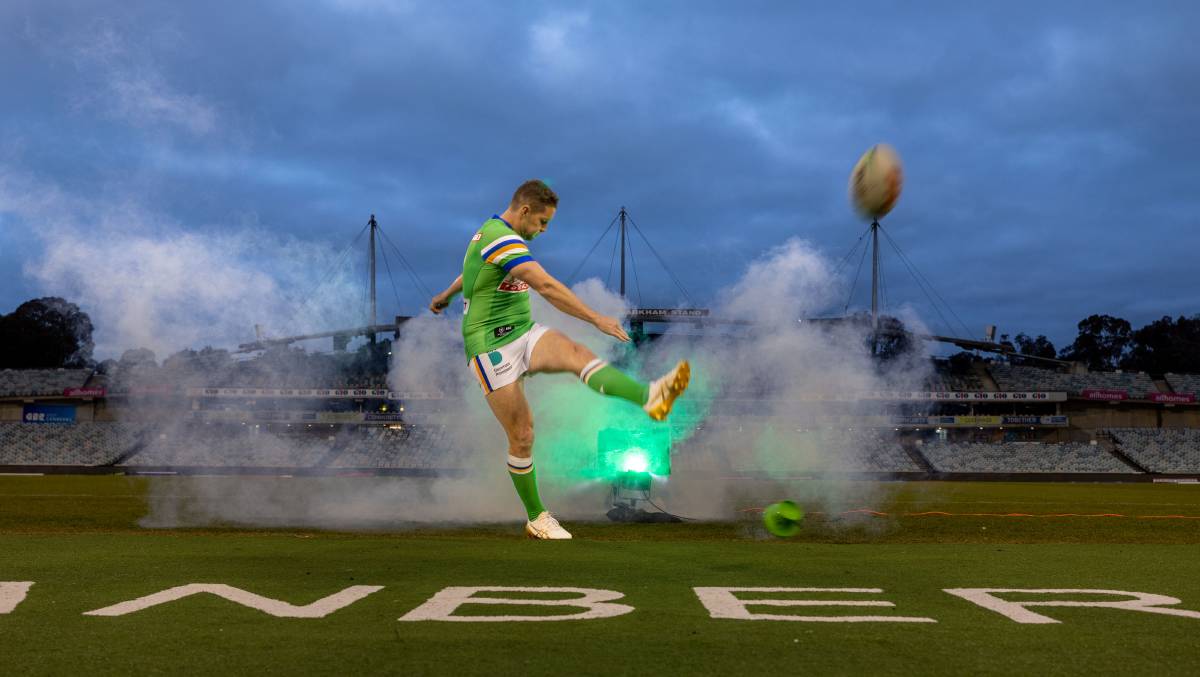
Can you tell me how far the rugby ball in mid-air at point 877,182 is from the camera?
848cm

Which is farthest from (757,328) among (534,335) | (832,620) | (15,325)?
(15,325)

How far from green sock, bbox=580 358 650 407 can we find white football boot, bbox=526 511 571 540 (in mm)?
2320

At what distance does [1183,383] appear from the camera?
67250 mm

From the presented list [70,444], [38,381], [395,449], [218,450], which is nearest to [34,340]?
[38,381]

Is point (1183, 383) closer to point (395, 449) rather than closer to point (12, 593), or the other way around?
point (395, 449)

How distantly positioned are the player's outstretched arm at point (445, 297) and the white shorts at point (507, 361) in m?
0.91

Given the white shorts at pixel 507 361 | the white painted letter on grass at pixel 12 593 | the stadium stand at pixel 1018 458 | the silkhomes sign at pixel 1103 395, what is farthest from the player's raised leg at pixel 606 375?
the silkhomes sign at pixel 1103 395

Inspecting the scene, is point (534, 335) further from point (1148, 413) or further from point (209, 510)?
point (1148, 413)

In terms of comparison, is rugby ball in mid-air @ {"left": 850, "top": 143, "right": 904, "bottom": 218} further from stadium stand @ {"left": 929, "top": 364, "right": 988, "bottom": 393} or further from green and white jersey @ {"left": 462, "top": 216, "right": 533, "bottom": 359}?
stadium stand @ {"left": 929, "top": 364, "right": 988, "bottom": 393}

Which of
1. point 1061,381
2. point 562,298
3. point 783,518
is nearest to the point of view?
point 562,298

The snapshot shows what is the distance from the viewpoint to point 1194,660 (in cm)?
363

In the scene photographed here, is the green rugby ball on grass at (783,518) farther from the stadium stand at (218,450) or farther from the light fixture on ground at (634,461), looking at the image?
the stadium stand at (218,450)

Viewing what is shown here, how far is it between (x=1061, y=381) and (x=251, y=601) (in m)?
68.1

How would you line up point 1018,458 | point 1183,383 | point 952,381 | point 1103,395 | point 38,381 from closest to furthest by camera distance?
point 1018,458
point 38,381
point 1103,395
point 952,381
point 1183,383
